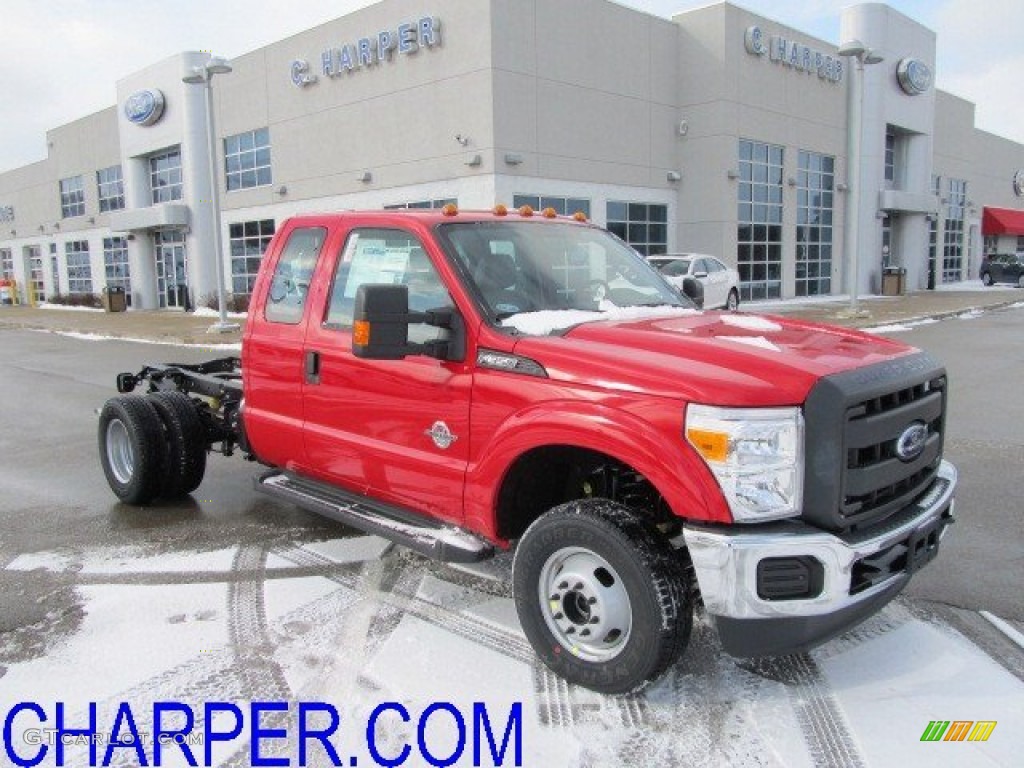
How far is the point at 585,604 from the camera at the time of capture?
11.2ft

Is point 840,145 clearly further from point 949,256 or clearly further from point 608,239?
point 608,239

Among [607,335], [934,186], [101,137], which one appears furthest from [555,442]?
[934,186]

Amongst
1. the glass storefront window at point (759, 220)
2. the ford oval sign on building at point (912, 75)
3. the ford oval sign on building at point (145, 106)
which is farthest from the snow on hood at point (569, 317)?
the ford oval sign on building at point (145, 106)

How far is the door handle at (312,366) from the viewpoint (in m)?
4.54

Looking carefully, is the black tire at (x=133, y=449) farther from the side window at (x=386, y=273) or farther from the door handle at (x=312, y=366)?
the side window at (x=386, y=273)

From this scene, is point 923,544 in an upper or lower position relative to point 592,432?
lower

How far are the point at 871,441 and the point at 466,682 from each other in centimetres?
183

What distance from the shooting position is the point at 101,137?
4012cm

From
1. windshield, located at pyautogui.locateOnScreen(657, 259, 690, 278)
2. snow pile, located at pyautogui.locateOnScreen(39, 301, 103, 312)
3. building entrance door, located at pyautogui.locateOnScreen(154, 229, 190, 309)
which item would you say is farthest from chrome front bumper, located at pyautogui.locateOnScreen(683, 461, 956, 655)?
snow pile, located at pyautogui.locateOnScreen(39, 301, 103, 312)

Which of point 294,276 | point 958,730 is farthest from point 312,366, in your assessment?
point 958,730

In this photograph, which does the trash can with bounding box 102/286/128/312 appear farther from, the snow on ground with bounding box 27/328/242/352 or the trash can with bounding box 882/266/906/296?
the trash can with bounding box 882/266/906/296

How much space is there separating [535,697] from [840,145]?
33423mm

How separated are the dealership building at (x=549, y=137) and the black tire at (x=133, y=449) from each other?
15.1m

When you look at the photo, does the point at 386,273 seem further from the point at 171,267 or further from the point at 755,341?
the point at 171,267
